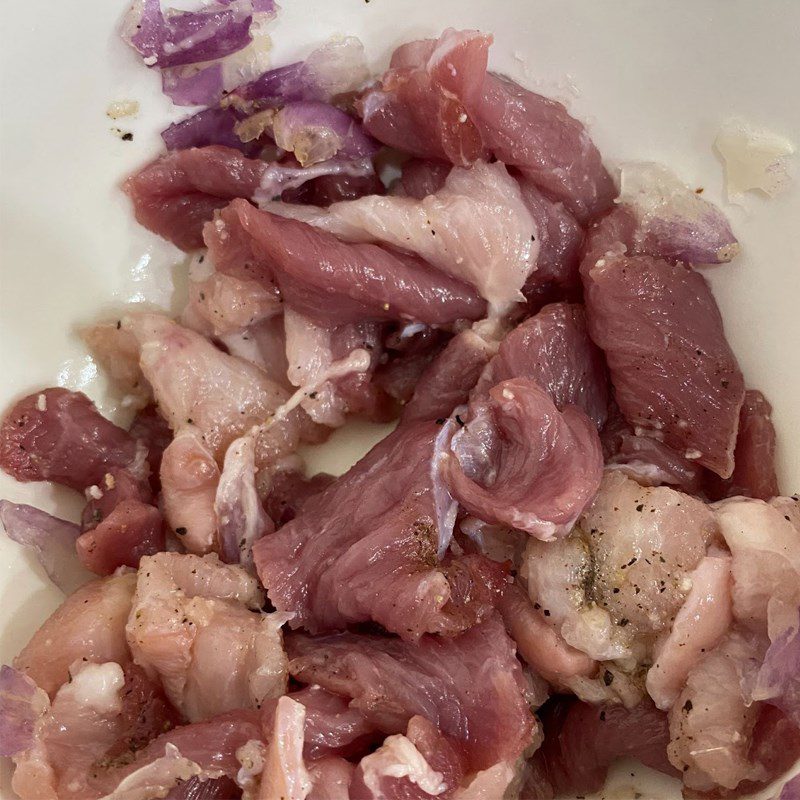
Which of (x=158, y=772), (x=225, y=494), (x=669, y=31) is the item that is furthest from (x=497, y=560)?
(x=669, y=31)

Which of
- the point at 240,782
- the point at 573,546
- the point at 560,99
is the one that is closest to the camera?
the point at 240,782

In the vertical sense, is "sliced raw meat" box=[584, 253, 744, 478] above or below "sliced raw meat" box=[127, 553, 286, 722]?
above

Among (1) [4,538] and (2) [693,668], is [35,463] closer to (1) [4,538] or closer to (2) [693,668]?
(1) [4,538]

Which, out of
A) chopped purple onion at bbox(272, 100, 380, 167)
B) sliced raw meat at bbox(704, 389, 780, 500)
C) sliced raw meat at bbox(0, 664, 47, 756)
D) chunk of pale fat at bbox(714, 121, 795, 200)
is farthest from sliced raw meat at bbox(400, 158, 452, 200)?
sliced raw meat at bbox(0, 664, 47, 756)

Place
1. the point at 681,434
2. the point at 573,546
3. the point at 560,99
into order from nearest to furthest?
the point at 573,546 → the point at 681,434 → the point at 560,99

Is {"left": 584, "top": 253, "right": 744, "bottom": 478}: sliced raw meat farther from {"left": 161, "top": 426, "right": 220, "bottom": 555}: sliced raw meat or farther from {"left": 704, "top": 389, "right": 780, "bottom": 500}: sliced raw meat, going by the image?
{"left": 161, "top": 426, "right": 220, "bottom": 555}: sliced raw meat
